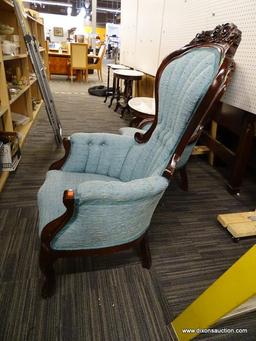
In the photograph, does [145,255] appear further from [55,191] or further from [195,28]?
[195,28]

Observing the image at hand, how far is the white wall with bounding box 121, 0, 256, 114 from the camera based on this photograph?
161 centimetres

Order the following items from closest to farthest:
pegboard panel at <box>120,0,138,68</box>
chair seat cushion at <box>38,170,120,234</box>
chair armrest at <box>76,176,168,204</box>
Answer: chair armrest at <box>76,176,168,204</box>, chair seat cushion at <box>38,170,120,234</box>, pegboard panel at <box>120,0,138,68</box>

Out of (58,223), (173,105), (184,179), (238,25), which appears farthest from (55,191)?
(238,25)

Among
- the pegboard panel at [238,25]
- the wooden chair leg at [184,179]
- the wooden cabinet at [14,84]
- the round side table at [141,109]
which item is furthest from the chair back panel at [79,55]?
the wooden chair leg at [184,179]

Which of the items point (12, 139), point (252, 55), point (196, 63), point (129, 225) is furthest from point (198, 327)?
point (12, 139)

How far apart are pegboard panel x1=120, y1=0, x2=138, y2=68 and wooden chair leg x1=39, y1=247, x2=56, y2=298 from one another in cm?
423

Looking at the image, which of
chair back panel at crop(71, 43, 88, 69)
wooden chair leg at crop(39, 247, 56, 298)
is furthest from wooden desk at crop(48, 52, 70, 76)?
wooden chair leg at crop(39, 247, 56, 298)

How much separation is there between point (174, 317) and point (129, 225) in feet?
1.68

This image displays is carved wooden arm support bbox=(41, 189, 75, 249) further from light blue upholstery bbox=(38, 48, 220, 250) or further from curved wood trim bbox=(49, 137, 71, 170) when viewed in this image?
curved wood trim bbox=(49, 137, 71, 170)

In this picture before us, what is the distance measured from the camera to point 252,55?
159cm

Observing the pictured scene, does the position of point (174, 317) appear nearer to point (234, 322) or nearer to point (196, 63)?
point (234, 322)

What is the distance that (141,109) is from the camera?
2.27 metres

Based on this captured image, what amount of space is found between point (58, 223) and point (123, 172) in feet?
1.85

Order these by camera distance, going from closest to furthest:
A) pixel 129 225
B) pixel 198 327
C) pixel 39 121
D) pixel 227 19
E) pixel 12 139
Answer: pixel 198 327, pixel 129 225, pixel 227 19, pixel 12 139, pixel 39 121
